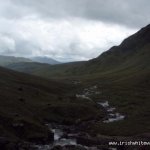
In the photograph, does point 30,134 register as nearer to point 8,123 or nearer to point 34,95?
point 8,123

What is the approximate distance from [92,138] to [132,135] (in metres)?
11.8

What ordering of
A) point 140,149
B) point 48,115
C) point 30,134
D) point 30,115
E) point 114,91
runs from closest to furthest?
point 140,149, point 30,134, point 30,115, point 48,115, point 114,91

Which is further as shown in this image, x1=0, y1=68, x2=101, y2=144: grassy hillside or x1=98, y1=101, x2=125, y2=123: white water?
x1=98, y1=101, x2=125, y2=123: white water

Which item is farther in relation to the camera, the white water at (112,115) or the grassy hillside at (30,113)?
the white water at (112,115)

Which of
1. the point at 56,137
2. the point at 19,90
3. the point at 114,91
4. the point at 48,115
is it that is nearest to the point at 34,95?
the point at 19,90

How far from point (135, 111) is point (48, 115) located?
33.8 m

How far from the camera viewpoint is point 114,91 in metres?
185

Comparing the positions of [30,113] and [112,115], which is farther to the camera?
[112,115]

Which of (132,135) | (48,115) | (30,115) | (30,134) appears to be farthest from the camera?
(48,115)

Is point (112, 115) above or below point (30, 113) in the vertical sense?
below

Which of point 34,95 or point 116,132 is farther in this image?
point 34,95

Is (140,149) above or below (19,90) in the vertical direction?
below

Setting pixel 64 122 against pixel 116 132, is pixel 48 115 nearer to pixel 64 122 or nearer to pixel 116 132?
pixel 64 122

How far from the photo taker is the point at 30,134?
80250mm
